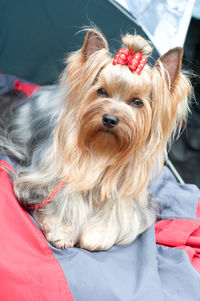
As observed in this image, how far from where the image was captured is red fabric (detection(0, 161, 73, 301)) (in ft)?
5.42

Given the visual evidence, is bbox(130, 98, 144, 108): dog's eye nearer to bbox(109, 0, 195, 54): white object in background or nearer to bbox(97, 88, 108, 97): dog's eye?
bbox(97, 88, 108, 97): dog's eye

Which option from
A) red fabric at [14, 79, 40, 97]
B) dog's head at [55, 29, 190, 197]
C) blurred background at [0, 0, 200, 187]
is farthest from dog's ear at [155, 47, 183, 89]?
red fabric at [14, 79, 40, 97]

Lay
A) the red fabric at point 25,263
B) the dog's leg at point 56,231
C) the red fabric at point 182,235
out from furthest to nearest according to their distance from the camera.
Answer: the red fabric at point 182,235 < the dog's leg at point 56,231 < the red fabric at point 25,263

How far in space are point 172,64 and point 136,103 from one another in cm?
25

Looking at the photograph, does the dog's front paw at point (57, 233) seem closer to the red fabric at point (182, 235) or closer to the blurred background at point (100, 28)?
the red fabric at point (182, 235)

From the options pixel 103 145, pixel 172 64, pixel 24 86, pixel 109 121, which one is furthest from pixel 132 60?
pixel 24 86

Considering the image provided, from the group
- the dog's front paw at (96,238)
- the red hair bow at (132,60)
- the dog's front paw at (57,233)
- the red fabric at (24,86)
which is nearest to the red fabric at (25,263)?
the dog's front paw at (57,233)

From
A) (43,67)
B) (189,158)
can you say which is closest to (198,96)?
(189,158)

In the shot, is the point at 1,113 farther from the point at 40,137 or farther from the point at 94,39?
the point at 94,39

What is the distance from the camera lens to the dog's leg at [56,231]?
78.1 inches

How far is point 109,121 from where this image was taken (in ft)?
5.59

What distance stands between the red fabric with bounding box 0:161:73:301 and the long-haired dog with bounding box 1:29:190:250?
0.40ft

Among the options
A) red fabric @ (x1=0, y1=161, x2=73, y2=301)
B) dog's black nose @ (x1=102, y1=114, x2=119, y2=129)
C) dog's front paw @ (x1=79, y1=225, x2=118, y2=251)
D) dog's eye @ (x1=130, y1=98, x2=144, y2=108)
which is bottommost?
dog's front paw @ (x1=79, y1=225, x2=118, y2=251)

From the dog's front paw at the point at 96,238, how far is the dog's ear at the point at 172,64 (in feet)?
2.89
